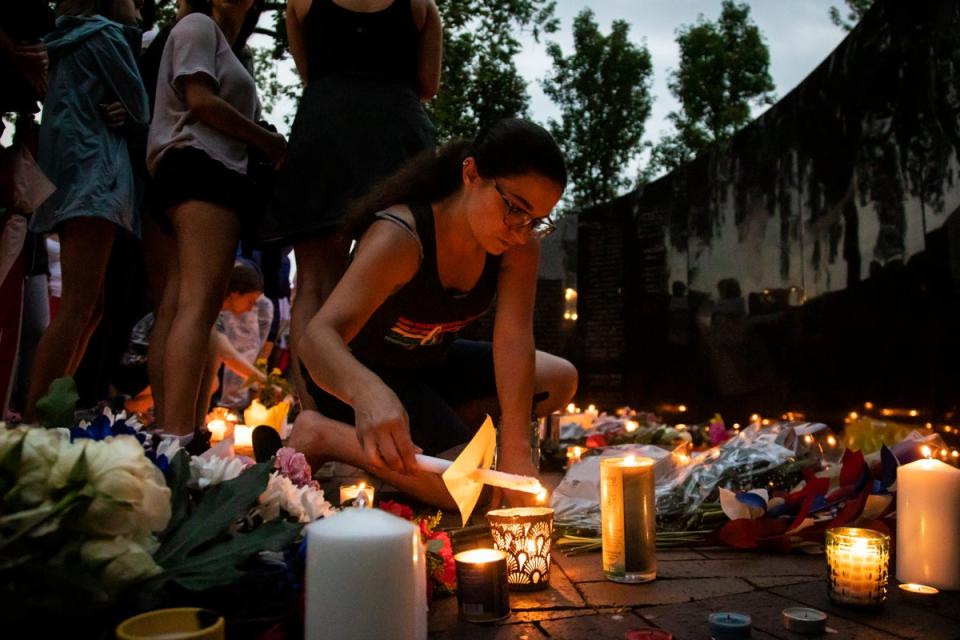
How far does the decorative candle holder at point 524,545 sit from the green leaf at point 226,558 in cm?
62

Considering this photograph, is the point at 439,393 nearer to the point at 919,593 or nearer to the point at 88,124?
the point at 88,124

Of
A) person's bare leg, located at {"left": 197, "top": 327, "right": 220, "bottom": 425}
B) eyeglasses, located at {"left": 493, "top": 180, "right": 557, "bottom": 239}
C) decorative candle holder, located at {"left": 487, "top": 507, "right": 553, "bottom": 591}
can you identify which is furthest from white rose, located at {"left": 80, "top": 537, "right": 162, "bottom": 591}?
person's bare leg, located at {"left": 197, "top": 327, "right": 220, "bottom": 425}

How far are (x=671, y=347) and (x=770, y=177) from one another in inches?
70.5

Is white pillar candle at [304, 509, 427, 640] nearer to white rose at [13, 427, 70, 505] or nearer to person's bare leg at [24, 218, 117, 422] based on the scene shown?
white rose at [13, 427, 70, 505]

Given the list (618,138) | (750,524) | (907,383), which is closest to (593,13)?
(618,138)

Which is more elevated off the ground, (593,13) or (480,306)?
(593,13)

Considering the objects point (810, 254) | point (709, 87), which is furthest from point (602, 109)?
point (810, 254)

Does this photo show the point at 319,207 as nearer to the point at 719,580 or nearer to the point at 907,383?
the point at 719,580

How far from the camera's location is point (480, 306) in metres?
2.78

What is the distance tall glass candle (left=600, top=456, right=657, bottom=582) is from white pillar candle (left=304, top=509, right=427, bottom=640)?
0.90m

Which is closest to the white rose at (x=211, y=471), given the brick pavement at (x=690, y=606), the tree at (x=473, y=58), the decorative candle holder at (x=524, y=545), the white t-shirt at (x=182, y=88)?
the brick pavement at (x=690, y=606)

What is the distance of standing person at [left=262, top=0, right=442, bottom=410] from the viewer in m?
2.89

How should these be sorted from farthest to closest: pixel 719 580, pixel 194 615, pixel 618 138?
1. pixel 618 138
2. pixel 719 580
3. pixel 194 615

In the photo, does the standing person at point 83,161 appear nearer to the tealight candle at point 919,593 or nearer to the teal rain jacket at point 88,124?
the teal rain jacket at point 88,124
